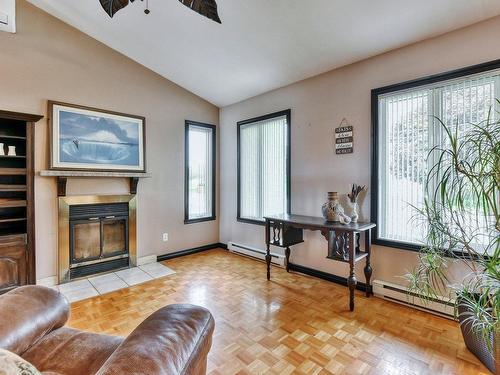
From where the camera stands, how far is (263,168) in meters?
3.90

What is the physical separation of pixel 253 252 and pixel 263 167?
1.32 meters

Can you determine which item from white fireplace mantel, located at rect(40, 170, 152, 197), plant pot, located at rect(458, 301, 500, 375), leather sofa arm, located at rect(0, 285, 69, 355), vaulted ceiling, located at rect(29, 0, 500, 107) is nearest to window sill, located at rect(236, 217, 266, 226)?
white fireplace mantel, located at rect(40, 170, 152, 197)

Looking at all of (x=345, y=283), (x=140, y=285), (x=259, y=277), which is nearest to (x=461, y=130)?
(x=345, y=283)

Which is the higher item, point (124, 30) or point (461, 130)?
point (124, 30)

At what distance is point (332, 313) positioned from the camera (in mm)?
2336

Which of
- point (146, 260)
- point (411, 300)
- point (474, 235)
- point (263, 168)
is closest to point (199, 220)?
point (146, 260)

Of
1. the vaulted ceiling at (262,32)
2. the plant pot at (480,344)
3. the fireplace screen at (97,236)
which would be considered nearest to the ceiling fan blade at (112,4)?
the vaulted ceiling at (262,32)

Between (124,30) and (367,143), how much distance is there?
10.1 feet

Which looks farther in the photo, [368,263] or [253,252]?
[253,252]

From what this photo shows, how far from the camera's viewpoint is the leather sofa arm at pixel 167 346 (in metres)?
0.76

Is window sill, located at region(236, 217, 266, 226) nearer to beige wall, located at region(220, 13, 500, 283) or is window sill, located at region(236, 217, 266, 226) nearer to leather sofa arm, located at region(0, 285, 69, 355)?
beige wall, located at region(220, 13, 500, 283)

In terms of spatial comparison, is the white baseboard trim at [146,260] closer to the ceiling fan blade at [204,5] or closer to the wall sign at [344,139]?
the wall sign at [344,139]

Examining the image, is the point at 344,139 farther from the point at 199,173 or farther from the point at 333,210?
the point at 199,173

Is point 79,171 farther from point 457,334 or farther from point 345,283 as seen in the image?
point 457,334
